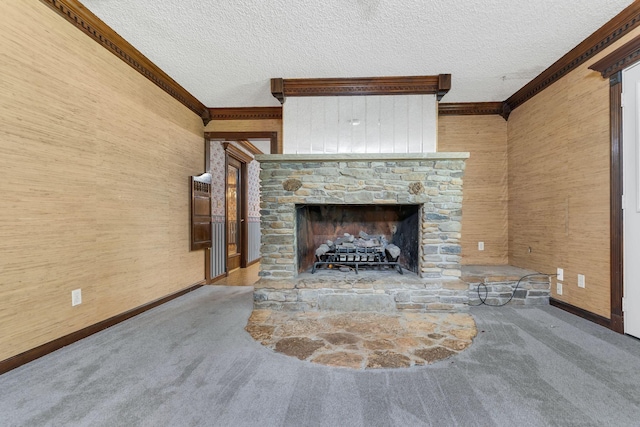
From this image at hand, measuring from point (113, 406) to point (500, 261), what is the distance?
3.96 metres

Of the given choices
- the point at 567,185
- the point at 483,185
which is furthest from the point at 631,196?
the point at 483,185

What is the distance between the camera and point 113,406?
51.4 inches

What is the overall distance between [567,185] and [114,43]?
14.0ft

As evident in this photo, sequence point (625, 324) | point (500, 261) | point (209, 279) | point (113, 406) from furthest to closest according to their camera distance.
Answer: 1. point (209, 279)
2. point (500, 261)
3. point (625, 324)
4. point (113, 406)

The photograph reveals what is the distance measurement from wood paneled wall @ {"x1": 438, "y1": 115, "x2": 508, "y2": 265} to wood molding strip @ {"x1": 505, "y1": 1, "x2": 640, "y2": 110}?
1.61 feet

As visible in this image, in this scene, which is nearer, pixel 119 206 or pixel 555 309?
pixel 119 206

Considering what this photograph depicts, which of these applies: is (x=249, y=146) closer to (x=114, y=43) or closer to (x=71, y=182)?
(x=114, y=43)

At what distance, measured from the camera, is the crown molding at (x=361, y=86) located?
9.41 ft

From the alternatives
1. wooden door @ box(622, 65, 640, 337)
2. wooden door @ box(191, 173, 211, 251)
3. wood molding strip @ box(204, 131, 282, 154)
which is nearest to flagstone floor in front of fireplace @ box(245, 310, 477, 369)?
wooden door @ box(622, 65, 640, 337)

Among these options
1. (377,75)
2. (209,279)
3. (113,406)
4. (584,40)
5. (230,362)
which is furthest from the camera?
(209,279)

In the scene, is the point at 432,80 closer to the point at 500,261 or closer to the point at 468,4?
the point at 468,4

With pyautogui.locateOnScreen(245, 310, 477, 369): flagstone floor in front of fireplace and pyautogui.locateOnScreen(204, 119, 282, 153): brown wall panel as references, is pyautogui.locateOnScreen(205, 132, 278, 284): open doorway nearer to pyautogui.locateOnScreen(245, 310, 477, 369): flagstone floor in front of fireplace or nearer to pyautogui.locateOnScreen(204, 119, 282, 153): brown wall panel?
pyautogui.locateOnScreen(204, 119, 282, 153): brown wall panel

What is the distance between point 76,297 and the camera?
78.6 inches

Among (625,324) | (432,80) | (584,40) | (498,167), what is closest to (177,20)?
(432,80)
